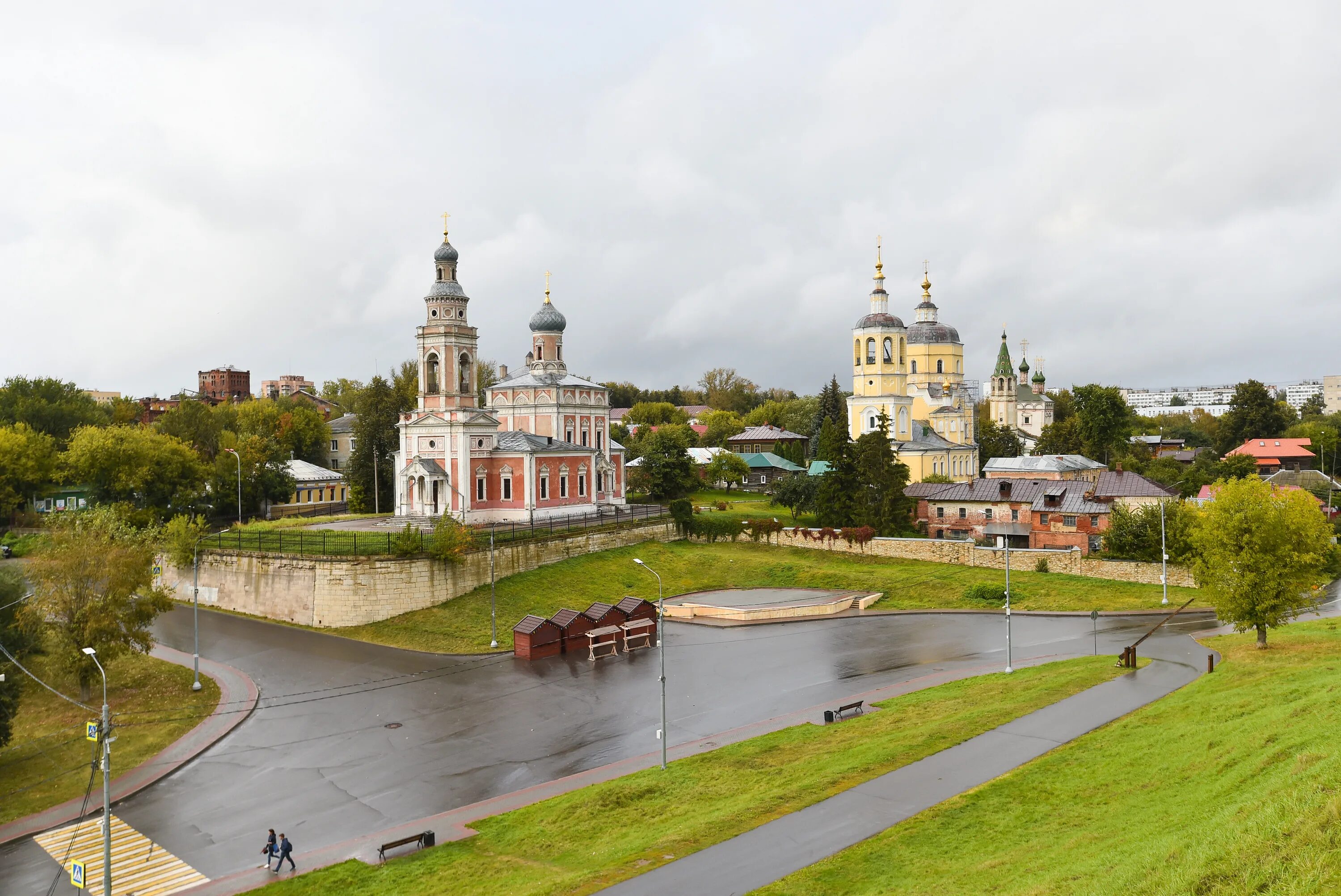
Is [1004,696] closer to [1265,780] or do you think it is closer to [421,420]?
[1265,780]

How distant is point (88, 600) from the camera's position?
3169 centimetres

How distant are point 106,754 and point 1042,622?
110ft

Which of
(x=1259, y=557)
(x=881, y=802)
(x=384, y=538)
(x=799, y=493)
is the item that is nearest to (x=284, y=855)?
(x=881, y=802)

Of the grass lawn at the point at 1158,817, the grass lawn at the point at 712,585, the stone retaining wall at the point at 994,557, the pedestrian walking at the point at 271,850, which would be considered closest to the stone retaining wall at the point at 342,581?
the grass lawn at the point at 712,585

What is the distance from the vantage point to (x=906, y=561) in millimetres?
51094

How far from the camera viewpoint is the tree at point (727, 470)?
76.7 m

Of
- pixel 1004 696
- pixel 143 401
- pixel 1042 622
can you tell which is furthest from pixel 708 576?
pixel 143 401

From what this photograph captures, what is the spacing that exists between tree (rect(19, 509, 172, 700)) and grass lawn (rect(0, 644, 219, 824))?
1143 mm

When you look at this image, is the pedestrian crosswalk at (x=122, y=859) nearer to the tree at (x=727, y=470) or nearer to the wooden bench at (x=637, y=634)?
the wooden bench at (x=637, y=634)

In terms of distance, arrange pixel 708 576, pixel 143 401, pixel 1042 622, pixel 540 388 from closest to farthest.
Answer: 1. pixel 1042 622
2. pixel 708 576
3. pixel 540 388
4. pixel 143 401

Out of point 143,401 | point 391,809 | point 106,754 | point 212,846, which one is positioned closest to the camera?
point 106,754

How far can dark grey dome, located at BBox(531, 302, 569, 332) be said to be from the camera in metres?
61.2

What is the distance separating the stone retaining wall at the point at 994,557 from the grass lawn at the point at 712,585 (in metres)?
0.49

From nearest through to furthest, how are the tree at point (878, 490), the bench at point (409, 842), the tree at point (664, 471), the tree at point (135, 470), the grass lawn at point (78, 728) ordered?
the bench at point (409, 842) → the grass lawn at point (78, 728) → the tree at point (878, 490) → the tree at point (135, 470) → the tree at point (664, 471)
